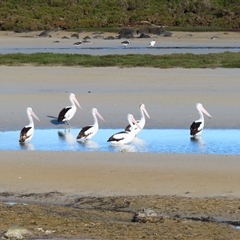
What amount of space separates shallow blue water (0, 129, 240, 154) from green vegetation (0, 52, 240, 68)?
10847 millimetres

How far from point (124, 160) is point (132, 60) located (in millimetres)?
16030

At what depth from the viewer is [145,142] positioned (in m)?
13.0

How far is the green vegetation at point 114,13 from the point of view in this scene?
52.8m

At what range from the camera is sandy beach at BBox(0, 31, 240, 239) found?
26.5 feet

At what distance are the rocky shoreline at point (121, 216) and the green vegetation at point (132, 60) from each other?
16.5 meters

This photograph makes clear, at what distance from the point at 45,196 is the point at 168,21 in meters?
45.8

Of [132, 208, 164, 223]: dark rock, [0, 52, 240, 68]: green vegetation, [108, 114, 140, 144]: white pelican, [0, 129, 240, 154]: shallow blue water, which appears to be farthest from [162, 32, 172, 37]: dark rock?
[132, 208, 164, 223]: dark rock

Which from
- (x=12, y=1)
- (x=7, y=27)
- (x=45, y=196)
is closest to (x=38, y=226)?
(x=45, y=196)

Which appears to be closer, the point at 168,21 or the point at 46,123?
the point at 46,123

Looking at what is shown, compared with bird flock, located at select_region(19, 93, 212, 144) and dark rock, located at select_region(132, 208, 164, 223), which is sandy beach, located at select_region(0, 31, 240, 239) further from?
bird flock, located at select_region(19, 93, 212, 144)

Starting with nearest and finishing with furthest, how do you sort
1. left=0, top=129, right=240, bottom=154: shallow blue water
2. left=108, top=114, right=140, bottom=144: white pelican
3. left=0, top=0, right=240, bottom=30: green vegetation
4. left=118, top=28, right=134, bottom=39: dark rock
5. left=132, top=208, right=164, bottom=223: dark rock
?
left=132, top=208, right=164, bottom=223: dark rock
left=0, top=129, right=240, bottom=154: shallow blue water
left=108, top=114, right=140, bottom=144: white pelican
left=118, top=28, right=134, bottom=39: dark rock
left=0, top=0, right=240, bottom=30: green vegetation

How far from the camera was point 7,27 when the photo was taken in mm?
52031

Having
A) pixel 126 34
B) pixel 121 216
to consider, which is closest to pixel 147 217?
pixel 121 216

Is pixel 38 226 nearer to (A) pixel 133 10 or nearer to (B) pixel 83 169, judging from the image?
(B) pixel 83 169
